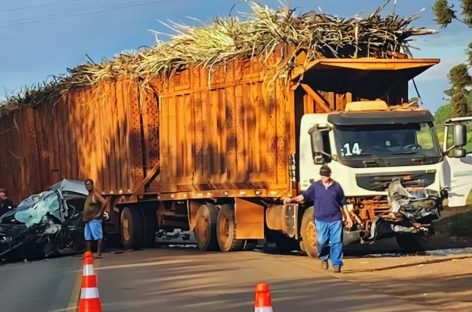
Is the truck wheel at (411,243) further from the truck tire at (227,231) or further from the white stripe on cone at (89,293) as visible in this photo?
the white stripe on cone at (89,293)

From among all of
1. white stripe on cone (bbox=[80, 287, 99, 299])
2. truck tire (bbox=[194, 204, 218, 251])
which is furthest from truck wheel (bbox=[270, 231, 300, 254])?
white stripe on cone (bbox=[80, 287, 99, 299])

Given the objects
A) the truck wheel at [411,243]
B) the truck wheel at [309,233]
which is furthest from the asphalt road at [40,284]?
the truck wheel at [411,243]

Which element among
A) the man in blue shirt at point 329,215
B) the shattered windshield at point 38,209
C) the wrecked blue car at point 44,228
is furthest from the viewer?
the shattered windshield at point 38,209

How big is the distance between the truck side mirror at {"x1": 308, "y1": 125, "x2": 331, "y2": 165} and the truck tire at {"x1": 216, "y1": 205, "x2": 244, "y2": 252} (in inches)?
122

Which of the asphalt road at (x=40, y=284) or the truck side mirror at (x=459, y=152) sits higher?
the truck side mirror at (x=459, y=152)

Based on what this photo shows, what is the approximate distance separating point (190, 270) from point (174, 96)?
606cm

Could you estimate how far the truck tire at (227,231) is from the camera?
1800cm

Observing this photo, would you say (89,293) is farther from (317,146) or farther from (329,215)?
(317,146)

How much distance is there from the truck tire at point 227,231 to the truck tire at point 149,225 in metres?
3.31

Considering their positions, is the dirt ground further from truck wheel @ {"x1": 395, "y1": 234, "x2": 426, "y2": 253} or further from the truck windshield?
the truck windshield

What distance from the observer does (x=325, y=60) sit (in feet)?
50.9

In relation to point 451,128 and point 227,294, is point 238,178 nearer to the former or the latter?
point 451,128

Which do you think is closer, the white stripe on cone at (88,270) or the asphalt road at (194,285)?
the white stripe on cone at (88,270)

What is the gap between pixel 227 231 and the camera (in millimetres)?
18266
